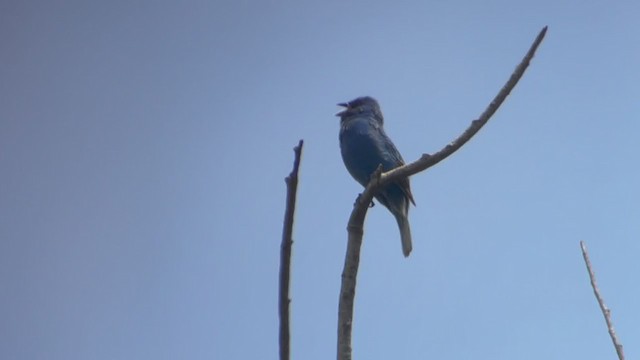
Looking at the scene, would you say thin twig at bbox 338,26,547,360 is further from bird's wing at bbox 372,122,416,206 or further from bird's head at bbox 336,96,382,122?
bird's head at bbox 336,96,382,122

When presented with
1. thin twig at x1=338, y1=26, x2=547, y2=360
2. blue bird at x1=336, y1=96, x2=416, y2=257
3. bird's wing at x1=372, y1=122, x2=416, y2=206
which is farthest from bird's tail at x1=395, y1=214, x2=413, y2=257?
thin twig at x1=338, y1=26, x2=547, y2=360

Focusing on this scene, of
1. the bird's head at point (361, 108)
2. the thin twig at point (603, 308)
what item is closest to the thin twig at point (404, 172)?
the thin twig at point (603, 308)

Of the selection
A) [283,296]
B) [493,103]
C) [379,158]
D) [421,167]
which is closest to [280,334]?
[283,296]

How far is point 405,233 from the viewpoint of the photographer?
25.3ft

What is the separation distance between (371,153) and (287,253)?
690 cm

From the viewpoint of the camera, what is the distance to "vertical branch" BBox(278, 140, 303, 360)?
1868 millimetres

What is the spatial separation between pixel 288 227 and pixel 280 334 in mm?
296

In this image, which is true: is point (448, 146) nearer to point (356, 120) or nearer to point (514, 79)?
point (514, 79)

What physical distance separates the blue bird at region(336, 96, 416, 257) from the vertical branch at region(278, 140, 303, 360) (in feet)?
18.1

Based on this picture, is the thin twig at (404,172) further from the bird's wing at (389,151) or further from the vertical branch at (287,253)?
the bird's wing at (389,151)

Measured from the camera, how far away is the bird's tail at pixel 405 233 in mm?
7299

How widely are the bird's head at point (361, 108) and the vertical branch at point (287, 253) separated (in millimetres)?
7903

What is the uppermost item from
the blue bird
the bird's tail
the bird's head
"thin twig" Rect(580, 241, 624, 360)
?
the bird's head

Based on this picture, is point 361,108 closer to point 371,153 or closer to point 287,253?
point 371,153
